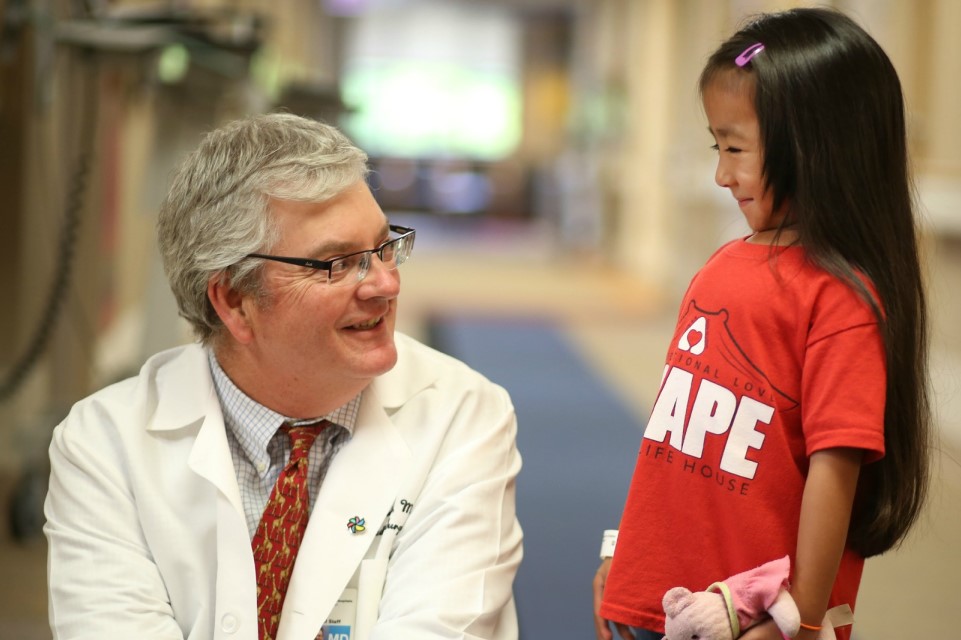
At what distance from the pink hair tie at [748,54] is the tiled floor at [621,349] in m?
0.75

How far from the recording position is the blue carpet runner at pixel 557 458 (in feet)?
9.99

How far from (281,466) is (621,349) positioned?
6.34 metres

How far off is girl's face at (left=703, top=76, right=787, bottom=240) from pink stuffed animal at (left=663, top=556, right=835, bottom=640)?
433 mm

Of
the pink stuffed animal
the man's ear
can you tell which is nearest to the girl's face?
the pink stuffed animal

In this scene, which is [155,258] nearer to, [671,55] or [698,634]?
[698,634]

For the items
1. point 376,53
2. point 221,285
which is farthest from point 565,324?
point 376,53

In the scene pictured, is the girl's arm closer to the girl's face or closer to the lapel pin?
the girl's face

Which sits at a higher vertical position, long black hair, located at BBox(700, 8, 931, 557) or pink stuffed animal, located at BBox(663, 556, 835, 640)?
long black hair, located at BBox(700, 8, 931, 557)

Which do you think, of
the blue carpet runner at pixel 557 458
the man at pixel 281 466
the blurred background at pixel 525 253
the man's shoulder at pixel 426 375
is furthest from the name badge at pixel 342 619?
the blue carpet runner at pixel 557 458

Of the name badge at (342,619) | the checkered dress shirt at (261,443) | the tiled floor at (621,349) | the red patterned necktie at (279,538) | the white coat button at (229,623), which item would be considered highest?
the checkered dress shirt at (261,443)

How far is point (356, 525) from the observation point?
164 centimetres

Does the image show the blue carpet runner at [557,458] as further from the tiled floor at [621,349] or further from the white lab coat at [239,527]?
the white lab coat at [239,527]

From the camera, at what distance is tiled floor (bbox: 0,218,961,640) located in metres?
2.47

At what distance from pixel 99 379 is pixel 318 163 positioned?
4242 millimetres
